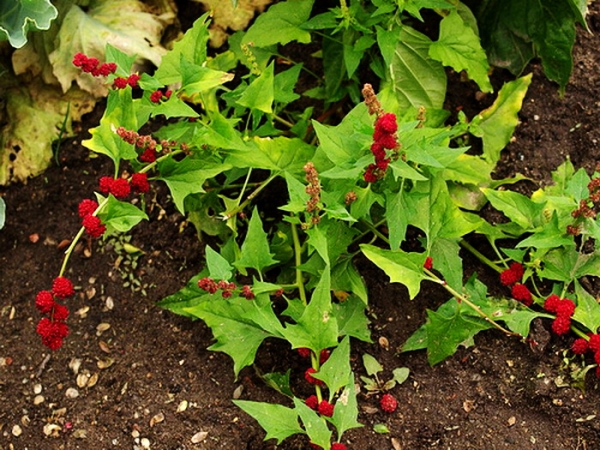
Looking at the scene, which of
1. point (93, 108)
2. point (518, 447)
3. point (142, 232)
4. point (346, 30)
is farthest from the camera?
point (93, 108)

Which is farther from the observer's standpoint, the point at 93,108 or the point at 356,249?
the point at 93,108

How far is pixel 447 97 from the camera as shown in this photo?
301cm

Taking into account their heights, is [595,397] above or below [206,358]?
above

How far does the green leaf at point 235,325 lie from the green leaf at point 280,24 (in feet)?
3.01

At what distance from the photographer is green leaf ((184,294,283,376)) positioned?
7.57 feet

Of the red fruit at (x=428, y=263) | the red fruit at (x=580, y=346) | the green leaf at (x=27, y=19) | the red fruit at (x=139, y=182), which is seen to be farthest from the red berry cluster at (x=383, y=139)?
the green leaf at (x=27, y=19)

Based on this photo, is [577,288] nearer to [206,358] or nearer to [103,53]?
[206,358]

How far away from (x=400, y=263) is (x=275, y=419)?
571 millimetres

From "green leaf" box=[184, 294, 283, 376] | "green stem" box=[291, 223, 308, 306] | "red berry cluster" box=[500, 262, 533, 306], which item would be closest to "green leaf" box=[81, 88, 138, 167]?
"green leaf" box=[184, 294, 283, 376]

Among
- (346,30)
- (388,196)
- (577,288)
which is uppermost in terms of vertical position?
(346,30)

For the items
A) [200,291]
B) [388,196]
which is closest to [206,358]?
[200,291]

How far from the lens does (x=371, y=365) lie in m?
2.54

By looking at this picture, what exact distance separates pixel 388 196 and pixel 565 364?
0.83 metres

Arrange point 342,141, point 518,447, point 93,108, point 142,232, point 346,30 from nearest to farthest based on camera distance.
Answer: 1. point 342,141
2. point 518,447
3. point 346,30
4. point 142,232
5. point 93,108
